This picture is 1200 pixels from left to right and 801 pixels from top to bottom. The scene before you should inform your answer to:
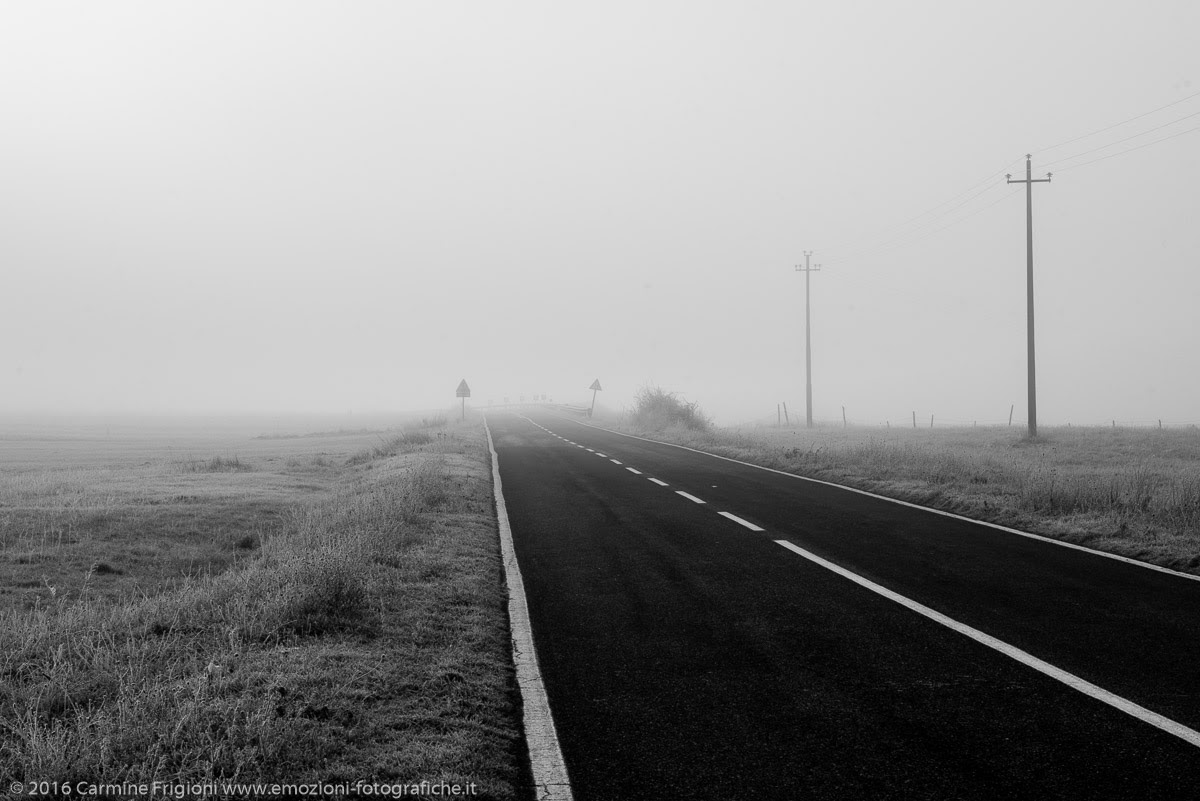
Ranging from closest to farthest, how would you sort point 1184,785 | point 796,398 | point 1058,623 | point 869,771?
point 1184,785
point 869,771
point 1058,623
point 796,398

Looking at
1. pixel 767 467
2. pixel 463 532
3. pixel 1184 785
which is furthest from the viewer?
pixel 767 467

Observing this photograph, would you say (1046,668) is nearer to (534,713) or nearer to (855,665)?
(855,665)

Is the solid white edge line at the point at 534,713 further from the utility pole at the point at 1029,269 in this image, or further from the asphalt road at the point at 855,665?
the utility pole at the point at 1029,269

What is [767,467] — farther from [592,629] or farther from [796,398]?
[796,398]

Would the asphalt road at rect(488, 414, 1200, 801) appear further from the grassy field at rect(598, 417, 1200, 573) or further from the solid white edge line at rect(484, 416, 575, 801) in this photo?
the grassy field at rect(598, 417, 1200, 573)

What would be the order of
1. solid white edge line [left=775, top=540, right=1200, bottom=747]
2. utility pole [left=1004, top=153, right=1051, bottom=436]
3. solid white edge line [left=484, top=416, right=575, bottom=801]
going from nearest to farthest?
solid white edge line [left=484, top=416, right=575, bottom=801] < solid white edge line [left=775, top=540, right=1200, bottom=747] < utility pole [left=1004, top=153, right=1051, bottom=436]

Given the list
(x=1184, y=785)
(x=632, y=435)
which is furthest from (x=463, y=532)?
(x=632, y=435)

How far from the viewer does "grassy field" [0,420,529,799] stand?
11.3 feet

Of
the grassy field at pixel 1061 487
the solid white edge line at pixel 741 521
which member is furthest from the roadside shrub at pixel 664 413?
the solid white edge line at pixel 741 521

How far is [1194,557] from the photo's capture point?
26.1 feet

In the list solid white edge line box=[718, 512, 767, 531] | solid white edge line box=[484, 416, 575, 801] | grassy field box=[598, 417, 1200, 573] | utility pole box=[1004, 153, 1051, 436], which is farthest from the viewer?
utility pole box=[1004, 153, 1051, 436]

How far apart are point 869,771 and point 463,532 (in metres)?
7.18

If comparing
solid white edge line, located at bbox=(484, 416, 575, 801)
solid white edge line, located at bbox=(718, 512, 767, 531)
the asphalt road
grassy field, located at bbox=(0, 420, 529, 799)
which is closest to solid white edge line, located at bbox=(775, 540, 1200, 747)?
the asphalt road

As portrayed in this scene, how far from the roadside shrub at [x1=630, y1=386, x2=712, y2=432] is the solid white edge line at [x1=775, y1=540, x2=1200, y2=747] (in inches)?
1219
